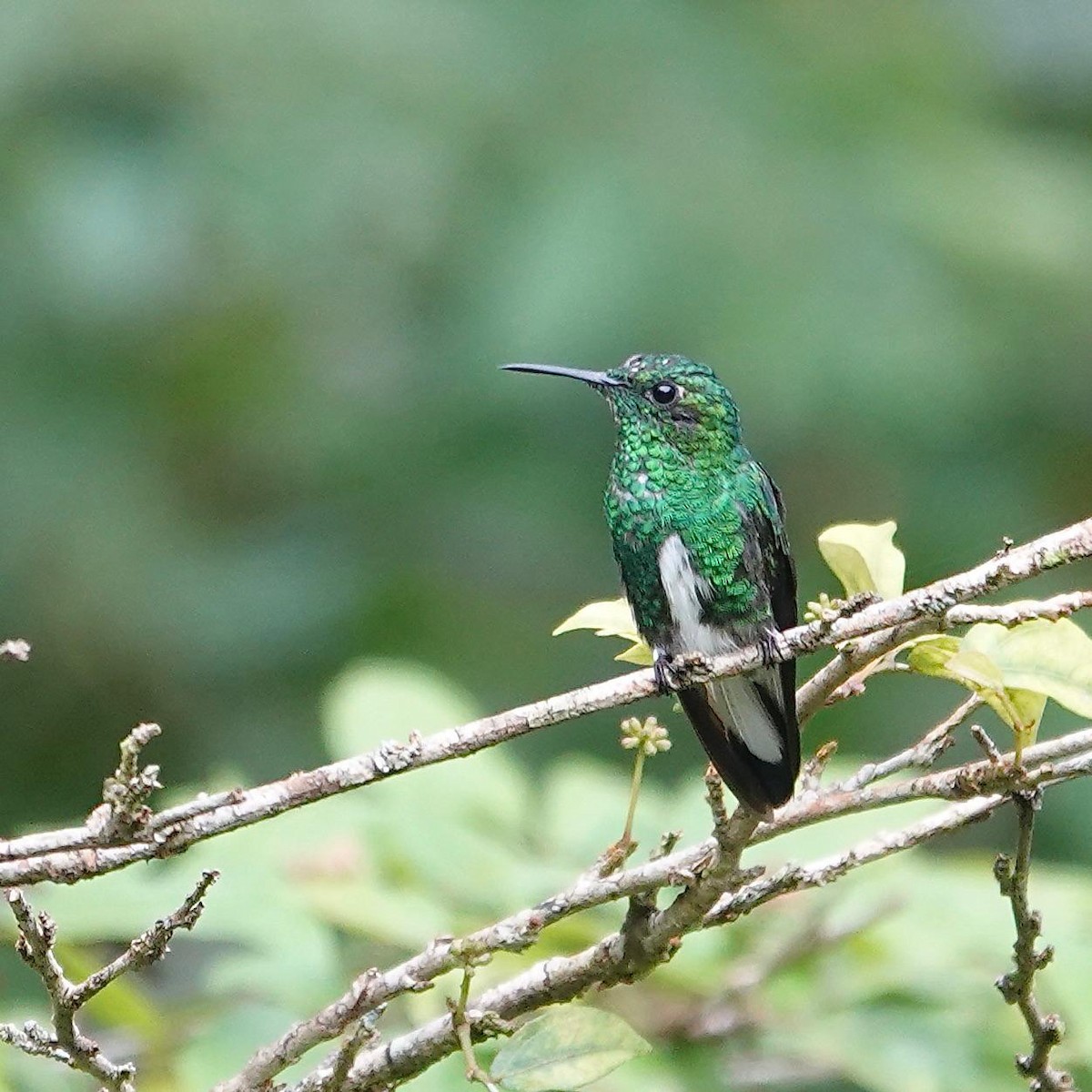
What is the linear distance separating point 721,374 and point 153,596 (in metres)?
2.78

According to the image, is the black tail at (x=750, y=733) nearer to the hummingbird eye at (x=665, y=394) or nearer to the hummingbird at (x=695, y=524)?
the hummingbird at (x=695, y=524)

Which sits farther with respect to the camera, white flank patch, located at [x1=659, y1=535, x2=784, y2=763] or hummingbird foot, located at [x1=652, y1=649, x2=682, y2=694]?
white flank patch, located at [x1=659, y1=535, x2=784, y2=763]

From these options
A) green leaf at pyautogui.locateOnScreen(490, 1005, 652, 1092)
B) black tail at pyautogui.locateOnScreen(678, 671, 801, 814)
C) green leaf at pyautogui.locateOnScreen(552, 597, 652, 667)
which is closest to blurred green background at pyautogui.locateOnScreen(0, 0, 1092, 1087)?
black tail at pyautogui.locateOnScreen(678, 671, 801, 814)

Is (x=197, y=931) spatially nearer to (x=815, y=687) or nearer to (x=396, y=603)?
(x=815, y=687)

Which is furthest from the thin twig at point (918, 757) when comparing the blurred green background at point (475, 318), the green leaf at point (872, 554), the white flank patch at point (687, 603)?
the blurred green background at point (475, 318)

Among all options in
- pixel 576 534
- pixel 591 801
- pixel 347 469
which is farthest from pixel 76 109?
pixel 591 801

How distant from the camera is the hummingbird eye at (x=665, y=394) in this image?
3914 mm

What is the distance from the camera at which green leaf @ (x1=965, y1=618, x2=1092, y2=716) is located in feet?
6.58

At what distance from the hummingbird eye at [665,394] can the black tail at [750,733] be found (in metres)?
0.76

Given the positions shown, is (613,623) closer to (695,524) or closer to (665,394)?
(695,524)

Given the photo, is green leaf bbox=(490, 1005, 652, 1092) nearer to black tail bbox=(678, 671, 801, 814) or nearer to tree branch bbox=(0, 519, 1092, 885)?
tree branch bbox=(0, 519, 1092, 885)

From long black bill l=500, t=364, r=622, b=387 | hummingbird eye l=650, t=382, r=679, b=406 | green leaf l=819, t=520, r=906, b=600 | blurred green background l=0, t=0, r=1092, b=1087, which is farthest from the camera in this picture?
blurred green background l=0, t=0, r=1092, b=1087

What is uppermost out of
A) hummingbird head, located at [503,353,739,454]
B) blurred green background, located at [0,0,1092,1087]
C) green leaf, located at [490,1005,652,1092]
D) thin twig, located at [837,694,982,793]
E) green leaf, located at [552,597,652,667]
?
blurred green background, located at [0,0,1092,1087]

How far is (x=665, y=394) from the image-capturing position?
393 cm
